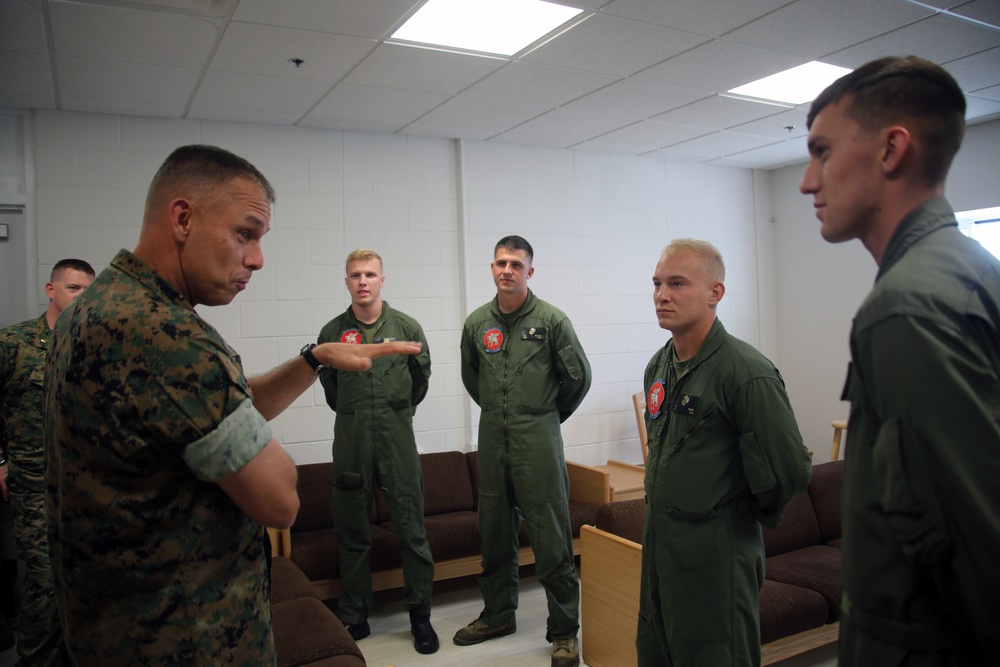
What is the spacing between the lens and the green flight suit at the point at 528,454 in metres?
3.21

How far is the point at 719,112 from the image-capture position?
4.47m

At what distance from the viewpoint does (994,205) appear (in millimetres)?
4797

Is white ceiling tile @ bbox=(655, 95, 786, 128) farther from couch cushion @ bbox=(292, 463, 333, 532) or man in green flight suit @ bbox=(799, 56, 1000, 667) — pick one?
man in green flight suit @ bbox=(799, 56, 1000, 667)

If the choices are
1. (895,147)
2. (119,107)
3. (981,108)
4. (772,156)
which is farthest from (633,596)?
(772,156)

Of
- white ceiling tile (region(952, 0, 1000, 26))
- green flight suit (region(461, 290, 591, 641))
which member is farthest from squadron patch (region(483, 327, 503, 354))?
white ceiling tile (region(952, 0, 1000, 26))

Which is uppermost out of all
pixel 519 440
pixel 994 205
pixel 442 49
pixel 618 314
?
pixel 442 49

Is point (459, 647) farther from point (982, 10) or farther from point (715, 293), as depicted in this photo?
point (982, 10)

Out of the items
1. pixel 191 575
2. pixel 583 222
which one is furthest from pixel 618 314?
pixel 191 575

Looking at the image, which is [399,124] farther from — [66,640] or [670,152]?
[66,640]

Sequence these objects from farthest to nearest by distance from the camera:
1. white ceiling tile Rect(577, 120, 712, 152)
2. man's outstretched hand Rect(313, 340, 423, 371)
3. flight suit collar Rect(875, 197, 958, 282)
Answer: white ceiling tile Rect(577, 120, 712, 152), man's outstretched hand Rect(313, 340, 423, 371), flight suit collar Rect(875, 197, 958, 282)

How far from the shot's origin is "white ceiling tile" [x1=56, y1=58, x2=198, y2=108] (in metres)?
3.30

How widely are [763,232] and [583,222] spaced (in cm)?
203

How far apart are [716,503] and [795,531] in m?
1.92

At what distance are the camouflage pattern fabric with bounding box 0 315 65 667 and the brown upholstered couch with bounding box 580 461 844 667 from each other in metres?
2.46
